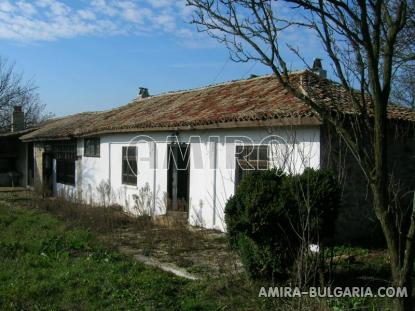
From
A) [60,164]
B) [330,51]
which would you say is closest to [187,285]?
[330,51]

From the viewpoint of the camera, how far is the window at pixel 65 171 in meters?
21.0

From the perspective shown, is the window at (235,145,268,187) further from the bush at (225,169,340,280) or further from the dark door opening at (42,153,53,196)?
the dark door opening at (42,153,53,196)

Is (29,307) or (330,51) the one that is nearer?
(330,51)

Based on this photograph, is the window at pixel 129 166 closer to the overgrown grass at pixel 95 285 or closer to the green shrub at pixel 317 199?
the overgrown grass at pixel 95 285

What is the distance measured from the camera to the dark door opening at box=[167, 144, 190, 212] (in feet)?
44.1

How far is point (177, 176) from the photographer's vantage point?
14.1 meters

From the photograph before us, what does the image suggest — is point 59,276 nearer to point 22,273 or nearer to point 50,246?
point 22,273

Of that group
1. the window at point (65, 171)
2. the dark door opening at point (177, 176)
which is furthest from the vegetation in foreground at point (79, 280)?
the window at point (65, 171)

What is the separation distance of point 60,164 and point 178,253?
588 inches

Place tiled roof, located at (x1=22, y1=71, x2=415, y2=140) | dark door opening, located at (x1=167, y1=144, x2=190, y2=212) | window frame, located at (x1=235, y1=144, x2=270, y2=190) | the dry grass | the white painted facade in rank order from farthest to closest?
dark door opening, located at (x1=167, y1=144, x2=190, y2=212)
window frame, located at (x1=235, y1=144, x2=270, y2=190)
tiled roof, located at (x1=22, y1=71, x2=415, y2=140)
the white painted facade
the dry grass

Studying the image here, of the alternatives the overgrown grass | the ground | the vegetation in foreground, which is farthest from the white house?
the vegetation in foreground

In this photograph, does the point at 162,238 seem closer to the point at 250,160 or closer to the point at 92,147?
the point at 250,160

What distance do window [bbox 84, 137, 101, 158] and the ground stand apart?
21.8 ft

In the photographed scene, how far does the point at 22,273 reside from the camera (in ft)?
24.3
